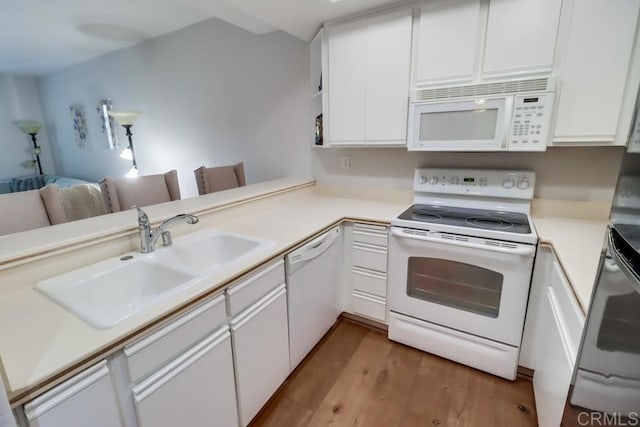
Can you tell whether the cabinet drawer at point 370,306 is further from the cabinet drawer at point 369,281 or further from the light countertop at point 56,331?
the light countertop at point 56,331

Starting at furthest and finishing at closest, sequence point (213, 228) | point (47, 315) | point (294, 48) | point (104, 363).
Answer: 1. point (294, 48)
2. point (213, 228)
3. point (47, 315)
4. point (104, 363)

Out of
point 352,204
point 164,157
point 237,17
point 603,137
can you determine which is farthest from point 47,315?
point 164,157

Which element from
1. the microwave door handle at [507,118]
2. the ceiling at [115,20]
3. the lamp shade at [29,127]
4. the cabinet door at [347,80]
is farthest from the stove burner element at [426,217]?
the lamp shade at [29,127]

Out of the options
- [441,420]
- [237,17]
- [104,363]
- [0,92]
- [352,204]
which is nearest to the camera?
[104,363]

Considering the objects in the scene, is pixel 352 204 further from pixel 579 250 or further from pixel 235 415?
pixel 235 415

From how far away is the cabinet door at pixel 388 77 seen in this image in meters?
1.84

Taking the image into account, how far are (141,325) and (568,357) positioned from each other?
1328 mm

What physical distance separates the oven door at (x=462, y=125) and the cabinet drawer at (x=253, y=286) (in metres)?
1.19

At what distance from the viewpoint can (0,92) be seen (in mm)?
4770

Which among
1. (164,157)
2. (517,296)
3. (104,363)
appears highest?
(164,157)

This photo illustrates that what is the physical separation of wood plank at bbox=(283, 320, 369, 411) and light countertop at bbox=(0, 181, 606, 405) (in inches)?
32.5

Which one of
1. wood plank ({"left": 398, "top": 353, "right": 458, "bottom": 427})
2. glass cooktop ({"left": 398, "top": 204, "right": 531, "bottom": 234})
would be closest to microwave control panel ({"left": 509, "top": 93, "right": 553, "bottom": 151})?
glass cooktop ({"left": 398, "top": 204, "right": 531, "bottom": 234})

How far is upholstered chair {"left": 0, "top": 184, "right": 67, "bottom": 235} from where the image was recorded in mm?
1384

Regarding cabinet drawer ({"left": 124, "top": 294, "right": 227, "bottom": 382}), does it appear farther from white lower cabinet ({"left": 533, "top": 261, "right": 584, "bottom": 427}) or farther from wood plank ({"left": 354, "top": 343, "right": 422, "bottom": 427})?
white lower cabinet ({"left": 533, "top": 261, "right": 584, "bottom": 427})
